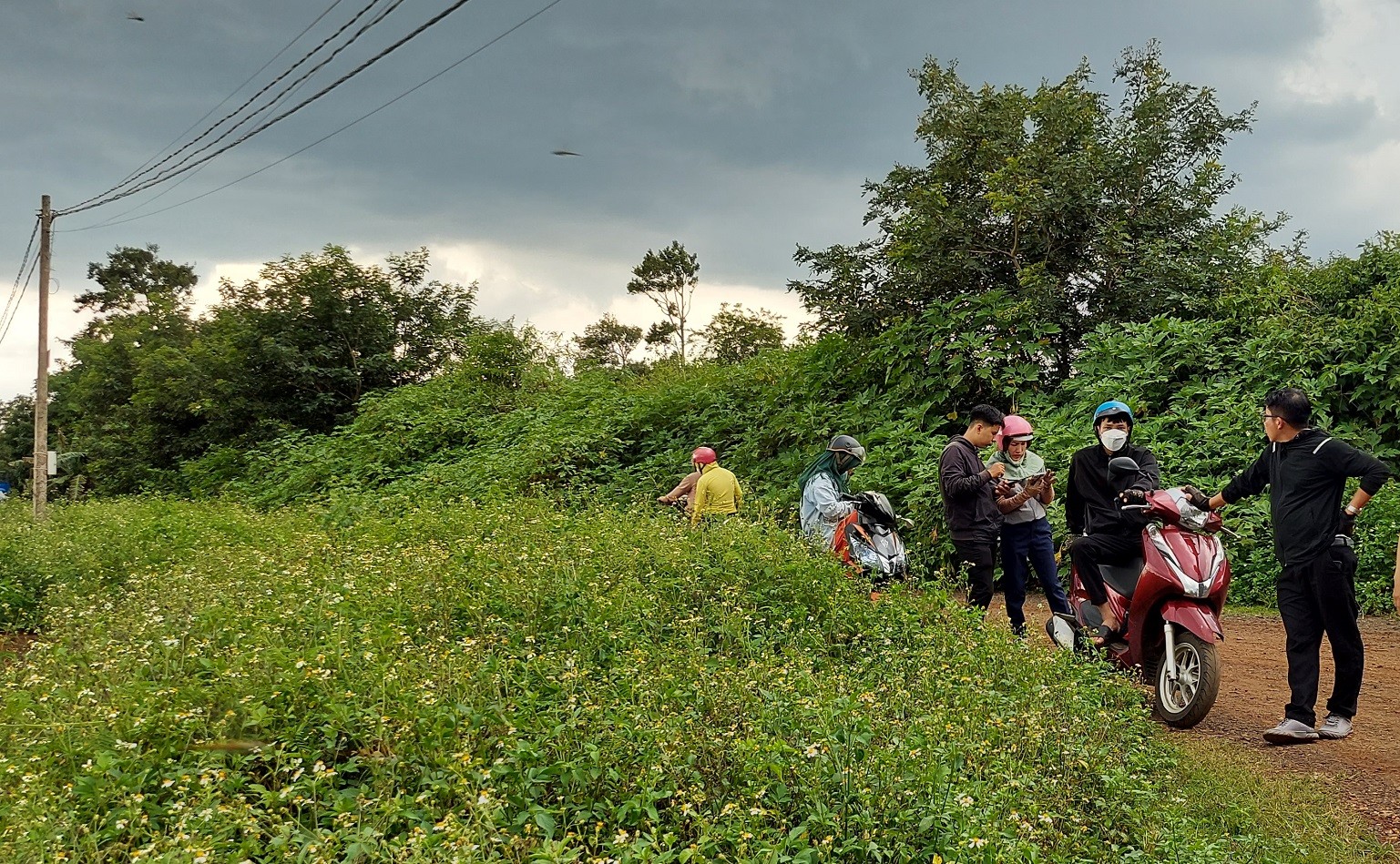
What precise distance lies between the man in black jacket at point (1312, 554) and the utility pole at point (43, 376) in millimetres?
23700

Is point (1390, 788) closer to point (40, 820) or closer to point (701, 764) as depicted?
point (701, 764)

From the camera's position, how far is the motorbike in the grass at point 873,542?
7.55m

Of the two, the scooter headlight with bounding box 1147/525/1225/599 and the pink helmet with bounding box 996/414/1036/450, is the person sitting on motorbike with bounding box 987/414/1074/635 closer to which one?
the pink helmet with bounding box 996/414/1036/450

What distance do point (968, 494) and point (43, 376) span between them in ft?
75.6

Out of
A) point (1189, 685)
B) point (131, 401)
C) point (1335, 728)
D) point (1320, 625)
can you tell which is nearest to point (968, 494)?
point (1189, 685)

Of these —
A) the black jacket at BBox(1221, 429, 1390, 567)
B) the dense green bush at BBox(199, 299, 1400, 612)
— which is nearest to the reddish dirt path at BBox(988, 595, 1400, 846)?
the black jacket at BBox(1221, 429, 1390, 567)

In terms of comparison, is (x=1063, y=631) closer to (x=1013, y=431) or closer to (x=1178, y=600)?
(x=1178, y=600)

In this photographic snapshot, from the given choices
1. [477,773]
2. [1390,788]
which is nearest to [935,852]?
[477,773]

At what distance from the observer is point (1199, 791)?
4.73 metres

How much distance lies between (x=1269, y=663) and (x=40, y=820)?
313 inches

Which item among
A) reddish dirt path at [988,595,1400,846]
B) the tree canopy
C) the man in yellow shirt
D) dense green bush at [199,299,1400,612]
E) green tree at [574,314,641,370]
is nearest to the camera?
reddish dirt path at [988,595,1400,846]

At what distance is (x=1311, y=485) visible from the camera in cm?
553

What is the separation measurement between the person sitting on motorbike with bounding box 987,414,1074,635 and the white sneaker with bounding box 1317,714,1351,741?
5.94 feet

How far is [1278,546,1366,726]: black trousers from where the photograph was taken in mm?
5480
